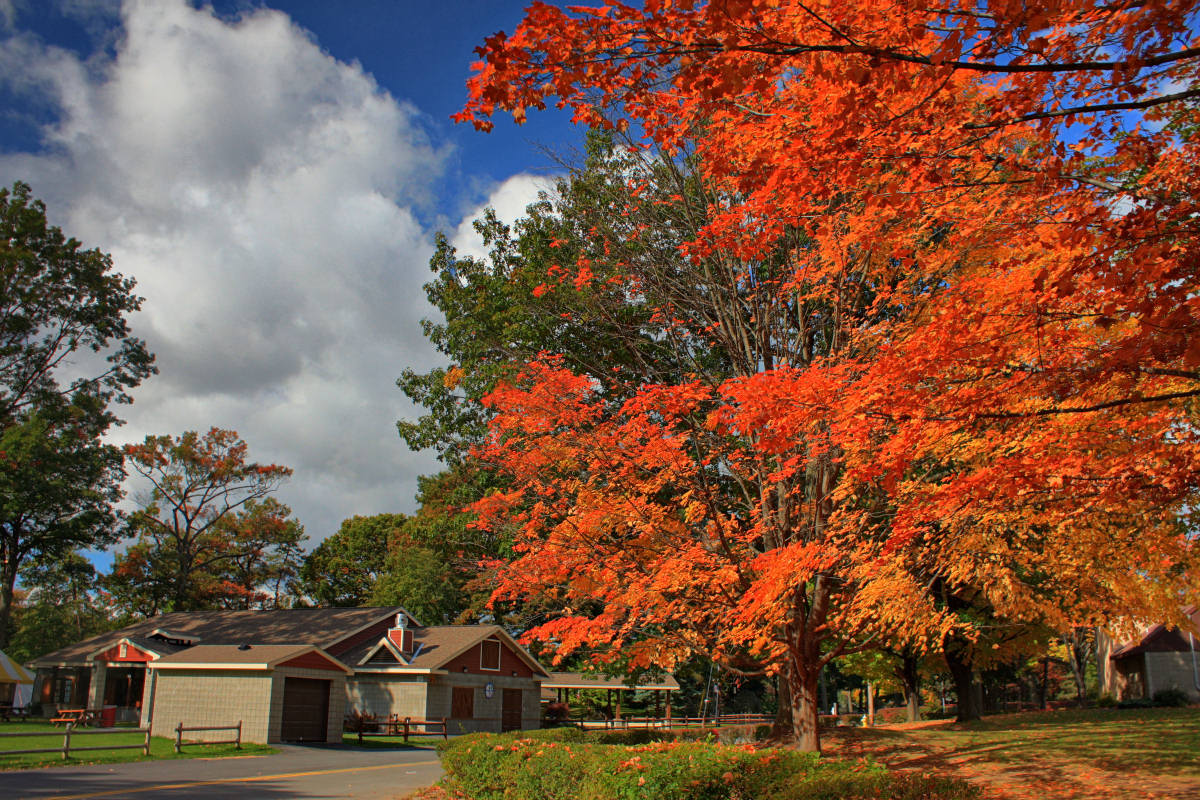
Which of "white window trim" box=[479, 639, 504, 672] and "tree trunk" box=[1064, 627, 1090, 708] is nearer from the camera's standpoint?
"white window trim" box=[479, 639, 504, 672]

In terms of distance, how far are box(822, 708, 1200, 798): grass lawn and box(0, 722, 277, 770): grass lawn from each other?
54.2ft

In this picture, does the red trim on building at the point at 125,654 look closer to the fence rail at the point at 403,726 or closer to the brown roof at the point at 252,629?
the brown roof at the point at 252,629

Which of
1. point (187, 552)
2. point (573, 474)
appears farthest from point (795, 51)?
point (187, 552)

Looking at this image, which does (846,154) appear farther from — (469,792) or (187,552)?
(187,552)

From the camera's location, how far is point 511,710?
3522 centimetres

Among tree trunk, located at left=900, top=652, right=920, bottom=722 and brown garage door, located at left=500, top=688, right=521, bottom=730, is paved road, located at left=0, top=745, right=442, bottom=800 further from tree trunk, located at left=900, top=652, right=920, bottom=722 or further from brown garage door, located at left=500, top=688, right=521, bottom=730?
tree trunk, located at left=900, top=652, right=920, bottom=722

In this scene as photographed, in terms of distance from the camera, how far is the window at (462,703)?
3145 centimetres

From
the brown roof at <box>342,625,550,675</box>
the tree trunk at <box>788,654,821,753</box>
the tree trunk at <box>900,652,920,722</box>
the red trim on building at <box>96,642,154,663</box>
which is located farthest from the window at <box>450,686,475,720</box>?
the tree trunk at <box>788,654,821,753</box>

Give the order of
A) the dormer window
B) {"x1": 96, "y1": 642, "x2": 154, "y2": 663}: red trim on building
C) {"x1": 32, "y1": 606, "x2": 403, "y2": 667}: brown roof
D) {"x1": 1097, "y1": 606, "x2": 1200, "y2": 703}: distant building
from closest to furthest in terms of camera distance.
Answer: the dormer window < {"x1": 96, "y1": 642, "x2": 154, "y2": 663}: red trim on building < {"x1": 32, "y1": 606, "x2": 403, "y2": 667}: brown roof < {"x1": 1097, "y1": 606, "x2": 1200, "y2": 703}: distant building

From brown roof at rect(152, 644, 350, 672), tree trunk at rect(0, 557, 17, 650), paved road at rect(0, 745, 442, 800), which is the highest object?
tree trunk at rect(0, 557, 17, 650)

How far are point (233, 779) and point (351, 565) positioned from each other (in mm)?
40856

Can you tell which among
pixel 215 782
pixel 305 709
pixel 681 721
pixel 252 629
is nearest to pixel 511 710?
pixel 681 721

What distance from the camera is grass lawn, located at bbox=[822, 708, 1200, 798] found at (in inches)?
443

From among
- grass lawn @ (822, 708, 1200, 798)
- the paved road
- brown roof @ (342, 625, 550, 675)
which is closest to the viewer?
grass lawn @ (822, 708, 1200, 798)
